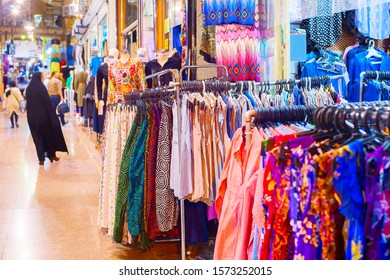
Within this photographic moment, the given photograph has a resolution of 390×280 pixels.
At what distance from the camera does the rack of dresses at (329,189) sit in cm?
127

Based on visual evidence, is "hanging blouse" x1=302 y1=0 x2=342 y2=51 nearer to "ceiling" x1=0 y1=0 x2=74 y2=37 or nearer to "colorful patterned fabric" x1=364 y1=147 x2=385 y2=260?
"colorful patterned fabric" x1=364 y1=147 x2=385 y2=260

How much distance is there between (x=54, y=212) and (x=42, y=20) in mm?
21542

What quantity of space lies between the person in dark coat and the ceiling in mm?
16404

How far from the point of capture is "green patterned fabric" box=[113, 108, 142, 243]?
3.14 metres

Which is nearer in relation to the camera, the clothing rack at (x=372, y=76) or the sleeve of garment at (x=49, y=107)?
the clothing rack at (x=372, y=76)

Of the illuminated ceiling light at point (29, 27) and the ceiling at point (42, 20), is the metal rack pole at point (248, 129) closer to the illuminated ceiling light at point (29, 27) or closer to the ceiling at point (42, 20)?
the ceiling at point (42, 20)

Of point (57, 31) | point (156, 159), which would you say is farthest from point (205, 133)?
point (57, 31)

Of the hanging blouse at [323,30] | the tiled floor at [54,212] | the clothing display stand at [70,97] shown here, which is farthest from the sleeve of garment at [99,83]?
the clothing display stand at [70,97]

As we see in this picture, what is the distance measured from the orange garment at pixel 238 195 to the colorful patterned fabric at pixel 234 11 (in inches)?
79.6

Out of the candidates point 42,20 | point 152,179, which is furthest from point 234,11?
point 42,20

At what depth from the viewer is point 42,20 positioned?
24.5m

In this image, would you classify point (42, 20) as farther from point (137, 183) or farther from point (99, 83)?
point (137, 183)

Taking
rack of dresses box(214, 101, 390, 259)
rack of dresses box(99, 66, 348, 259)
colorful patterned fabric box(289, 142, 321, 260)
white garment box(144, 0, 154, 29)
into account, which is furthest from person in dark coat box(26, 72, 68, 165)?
colorful patterned fabric box(289, 142, 321, 260)
